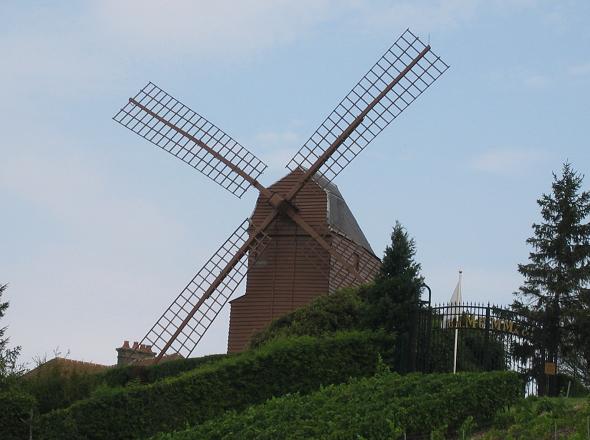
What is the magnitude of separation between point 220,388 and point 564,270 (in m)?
11.2

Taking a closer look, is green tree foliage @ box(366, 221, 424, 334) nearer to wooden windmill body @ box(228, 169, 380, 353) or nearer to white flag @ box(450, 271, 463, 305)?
white flag @ box(450, 271, 463, 305)

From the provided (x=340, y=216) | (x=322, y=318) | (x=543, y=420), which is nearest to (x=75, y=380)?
(x=322, y=318)

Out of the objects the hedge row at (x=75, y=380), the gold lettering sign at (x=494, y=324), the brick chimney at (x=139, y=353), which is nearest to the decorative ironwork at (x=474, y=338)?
the gold lettering sign at (x=494, y=324)

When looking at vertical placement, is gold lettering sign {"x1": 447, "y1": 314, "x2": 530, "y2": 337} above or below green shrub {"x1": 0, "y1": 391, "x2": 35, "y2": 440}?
above

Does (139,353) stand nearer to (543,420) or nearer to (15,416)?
(15,416)

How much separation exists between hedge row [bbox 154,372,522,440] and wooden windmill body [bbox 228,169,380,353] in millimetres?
12928

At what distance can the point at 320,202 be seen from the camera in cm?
3862

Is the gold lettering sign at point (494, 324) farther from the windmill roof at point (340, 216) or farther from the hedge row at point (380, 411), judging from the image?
the windmill roof at point (340, 216)

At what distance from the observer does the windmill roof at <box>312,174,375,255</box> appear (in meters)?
38.8

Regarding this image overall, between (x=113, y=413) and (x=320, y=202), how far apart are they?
581 inches

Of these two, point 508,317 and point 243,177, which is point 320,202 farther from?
point 508,317

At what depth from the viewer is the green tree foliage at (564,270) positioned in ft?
104

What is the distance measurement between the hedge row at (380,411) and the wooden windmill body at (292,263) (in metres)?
12.9

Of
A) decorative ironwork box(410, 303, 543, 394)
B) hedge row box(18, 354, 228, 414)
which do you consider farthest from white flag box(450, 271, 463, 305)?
hedge row box(18, 354, 228, 414)
